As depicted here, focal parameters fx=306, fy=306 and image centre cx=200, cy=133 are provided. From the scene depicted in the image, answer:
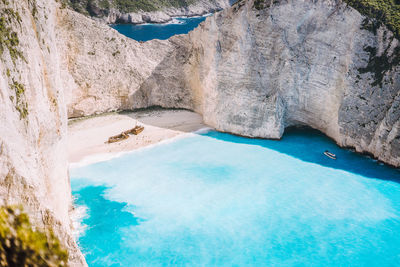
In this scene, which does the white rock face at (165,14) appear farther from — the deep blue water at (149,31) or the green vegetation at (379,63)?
the green vegetation at (379,63)

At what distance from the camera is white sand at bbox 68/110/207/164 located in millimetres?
23281

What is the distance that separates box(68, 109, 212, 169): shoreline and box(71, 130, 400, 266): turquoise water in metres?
1.20

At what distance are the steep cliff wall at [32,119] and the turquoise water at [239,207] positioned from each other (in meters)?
4.42

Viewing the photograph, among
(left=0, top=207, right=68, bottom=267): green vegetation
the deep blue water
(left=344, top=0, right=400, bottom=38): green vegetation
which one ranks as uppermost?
the deep blue water

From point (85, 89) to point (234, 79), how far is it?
13591 mm

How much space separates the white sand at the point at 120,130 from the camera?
76.4 feet

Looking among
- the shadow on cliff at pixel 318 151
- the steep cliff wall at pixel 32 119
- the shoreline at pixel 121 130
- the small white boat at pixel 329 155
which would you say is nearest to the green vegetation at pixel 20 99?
the steep cliff wall at pixel 32 119

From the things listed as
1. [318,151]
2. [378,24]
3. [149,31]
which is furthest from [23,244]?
[149,31]

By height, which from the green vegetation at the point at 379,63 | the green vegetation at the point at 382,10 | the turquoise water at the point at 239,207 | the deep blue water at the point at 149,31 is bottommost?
the turquoise water at the point at 239,207

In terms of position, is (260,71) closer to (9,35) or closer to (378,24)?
(378,24)

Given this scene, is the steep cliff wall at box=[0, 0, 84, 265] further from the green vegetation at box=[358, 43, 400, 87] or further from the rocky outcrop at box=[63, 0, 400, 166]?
the green vegetation at box=[358, 43, 400, 87]

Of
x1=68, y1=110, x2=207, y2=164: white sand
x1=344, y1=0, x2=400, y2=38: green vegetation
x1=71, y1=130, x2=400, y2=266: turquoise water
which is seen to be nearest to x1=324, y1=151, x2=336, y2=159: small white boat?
x1=71, y1=130, x2=400, y2=266: turquoise water

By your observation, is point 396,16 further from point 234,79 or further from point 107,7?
point 107,7

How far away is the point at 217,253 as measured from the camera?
14.3 metres
